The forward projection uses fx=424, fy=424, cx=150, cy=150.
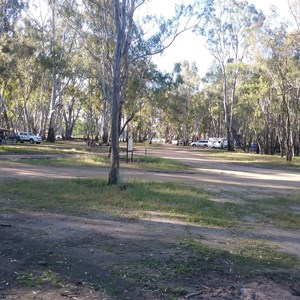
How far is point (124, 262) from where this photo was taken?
238 inches

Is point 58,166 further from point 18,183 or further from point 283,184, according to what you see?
point 283,184

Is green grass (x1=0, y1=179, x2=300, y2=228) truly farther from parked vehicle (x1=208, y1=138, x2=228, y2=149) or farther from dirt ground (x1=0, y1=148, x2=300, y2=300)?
parked vehicle (x1=208, y1=138, x2=228, y2=149)

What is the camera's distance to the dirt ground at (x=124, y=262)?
498 cm

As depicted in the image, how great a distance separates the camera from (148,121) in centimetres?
9031

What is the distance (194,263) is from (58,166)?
17997 mm

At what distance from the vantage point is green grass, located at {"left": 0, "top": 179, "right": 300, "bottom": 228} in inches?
407

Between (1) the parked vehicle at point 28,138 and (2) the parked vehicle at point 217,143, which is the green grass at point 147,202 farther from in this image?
(2) the parked vehicle at point 217,143

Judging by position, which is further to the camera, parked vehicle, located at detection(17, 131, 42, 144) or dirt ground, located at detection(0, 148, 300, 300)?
parked vehicle, located at detection(17, 131, 42, 144)

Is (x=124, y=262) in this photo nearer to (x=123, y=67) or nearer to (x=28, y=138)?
(x=123, y=67)

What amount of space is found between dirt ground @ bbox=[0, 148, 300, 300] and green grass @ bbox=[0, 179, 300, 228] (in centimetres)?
114

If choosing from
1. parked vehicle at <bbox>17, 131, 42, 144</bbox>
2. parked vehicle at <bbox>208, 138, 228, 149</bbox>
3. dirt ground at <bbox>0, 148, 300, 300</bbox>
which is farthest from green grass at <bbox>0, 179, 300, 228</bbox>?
parked vehicle at <bbox>208, 138, 228, 149</bbox>

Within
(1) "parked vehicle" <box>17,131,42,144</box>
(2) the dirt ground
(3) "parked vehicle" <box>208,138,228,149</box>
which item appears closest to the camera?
Result: (2) the dirt ground

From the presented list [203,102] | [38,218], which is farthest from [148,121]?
[38,218]

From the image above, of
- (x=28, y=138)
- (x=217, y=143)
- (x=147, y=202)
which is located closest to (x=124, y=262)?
(x=147, y=202)
